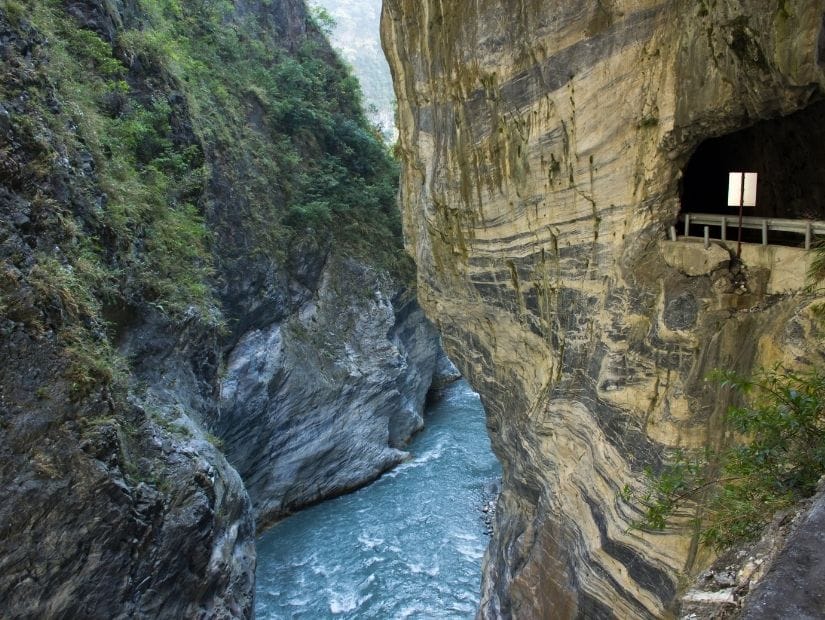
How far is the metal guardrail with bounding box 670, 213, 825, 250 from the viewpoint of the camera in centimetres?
504

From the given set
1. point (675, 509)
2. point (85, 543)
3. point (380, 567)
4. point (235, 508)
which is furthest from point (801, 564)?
point (380, 567)

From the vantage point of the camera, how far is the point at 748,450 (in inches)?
158

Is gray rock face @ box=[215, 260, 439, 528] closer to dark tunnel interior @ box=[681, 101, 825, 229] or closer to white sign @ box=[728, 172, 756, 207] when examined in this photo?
dark tunnel interior @ box=[681, 101, 825, 229]

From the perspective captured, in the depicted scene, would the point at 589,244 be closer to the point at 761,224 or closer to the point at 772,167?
the point at 761,224

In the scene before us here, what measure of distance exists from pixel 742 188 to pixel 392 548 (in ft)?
36.6

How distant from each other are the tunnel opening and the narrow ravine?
8.84 m

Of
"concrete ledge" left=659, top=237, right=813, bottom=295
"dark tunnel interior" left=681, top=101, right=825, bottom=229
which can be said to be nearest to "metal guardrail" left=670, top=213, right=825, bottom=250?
"concrete ledge" left=659, top=237, right=813, bottom=295

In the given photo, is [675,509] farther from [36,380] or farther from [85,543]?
[36,380]

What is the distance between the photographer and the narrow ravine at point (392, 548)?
39.2 ft

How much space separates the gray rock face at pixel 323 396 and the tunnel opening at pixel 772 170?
33.6 ft

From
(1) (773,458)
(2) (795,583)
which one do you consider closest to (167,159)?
(1) (773,458)

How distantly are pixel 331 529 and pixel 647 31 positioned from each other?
1289 cm

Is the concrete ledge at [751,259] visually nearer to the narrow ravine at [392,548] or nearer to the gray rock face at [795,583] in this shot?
the gray rock face at [795,583]

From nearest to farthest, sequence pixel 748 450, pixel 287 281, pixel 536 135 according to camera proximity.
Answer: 1. pixel 748 450
2. pixel 536 135
3. pixel 287 281
